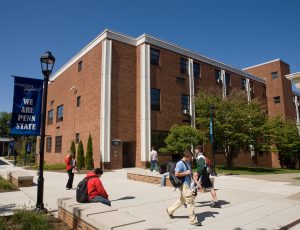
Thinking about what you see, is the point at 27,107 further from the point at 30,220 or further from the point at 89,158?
the point at 89,158

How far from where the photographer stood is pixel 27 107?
8602 mm

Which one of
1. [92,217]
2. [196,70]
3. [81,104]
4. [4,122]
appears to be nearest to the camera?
[92,217]

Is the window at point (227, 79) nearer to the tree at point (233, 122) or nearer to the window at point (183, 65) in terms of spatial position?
the window at point (183, 65)

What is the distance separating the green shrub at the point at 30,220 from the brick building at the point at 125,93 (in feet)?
54.1

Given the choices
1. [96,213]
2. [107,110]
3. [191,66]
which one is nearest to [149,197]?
[96,213]

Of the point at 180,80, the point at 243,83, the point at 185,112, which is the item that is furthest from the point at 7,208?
the point at 243,83

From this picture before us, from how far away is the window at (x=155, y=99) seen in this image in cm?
2602

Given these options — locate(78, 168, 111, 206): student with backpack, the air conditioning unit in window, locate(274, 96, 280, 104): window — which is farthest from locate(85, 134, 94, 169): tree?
locate(274, 96, 280, 104): window

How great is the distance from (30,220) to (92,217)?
1478mm

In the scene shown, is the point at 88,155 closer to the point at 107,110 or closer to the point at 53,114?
the point at 107,110

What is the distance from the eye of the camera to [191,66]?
3036cm

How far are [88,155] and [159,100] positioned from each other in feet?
27.8

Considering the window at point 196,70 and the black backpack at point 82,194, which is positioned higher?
the window at point 196,70

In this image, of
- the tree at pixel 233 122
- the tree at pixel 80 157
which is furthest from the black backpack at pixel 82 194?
the tree at pixel 233 122
